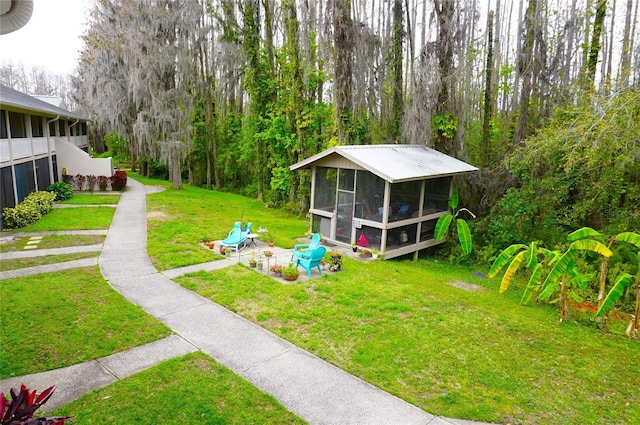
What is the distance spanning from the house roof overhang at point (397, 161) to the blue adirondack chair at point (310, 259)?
286 cm

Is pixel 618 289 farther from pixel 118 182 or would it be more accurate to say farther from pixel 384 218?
pixel 118 182

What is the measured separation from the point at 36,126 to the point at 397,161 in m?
17.1

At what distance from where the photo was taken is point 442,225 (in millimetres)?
13656

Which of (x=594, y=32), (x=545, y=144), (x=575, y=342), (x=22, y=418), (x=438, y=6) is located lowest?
(x=575, y=342)

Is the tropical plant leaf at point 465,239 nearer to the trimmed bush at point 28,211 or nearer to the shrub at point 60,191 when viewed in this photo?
the trimmed bush at point 28,211

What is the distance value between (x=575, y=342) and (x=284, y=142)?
1606 centimetres

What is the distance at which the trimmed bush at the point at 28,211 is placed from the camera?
45.1 ft

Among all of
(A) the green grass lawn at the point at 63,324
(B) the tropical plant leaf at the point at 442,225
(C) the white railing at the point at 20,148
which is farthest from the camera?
(C) the white railing at the point at 20,148

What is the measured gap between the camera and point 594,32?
13984mm

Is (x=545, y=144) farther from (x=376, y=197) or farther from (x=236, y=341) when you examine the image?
(x=236, y=341)

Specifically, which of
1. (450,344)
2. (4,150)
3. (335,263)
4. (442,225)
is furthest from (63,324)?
(442,225)

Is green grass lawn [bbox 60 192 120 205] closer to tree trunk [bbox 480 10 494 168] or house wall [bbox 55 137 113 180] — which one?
house wall [bbox 55 137 113 180]

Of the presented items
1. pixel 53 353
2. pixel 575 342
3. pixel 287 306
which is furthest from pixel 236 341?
pixel 575 342

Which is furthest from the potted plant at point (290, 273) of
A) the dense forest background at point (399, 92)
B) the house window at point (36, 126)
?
the house window at point (36, 126)
